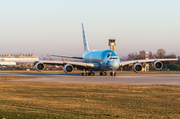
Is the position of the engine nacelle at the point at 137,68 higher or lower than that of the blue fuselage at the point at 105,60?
lower

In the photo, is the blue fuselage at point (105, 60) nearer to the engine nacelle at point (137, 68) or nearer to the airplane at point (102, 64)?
the airplane at point (102, 64)

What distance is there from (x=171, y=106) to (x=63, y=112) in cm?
536

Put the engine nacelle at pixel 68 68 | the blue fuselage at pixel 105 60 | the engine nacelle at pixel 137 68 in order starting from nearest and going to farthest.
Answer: the blue fuselage at pixel 105 60 → the engine nacelle at pixel 68 68 → the engine nacelle at pixel 137 68

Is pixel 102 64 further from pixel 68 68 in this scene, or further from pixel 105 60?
pixel 68 68

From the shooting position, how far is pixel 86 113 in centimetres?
1159

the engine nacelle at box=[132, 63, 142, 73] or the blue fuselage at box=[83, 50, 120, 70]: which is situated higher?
the blue fuselage at box=[83, 50, 120, 70]

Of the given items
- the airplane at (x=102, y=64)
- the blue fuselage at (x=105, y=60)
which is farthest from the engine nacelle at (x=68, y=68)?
the blue fuselage at (x=105, y=60)

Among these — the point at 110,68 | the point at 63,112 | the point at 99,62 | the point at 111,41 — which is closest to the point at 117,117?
the point at 63,112

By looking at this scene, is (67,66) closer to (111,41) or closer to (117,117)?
(117,117)

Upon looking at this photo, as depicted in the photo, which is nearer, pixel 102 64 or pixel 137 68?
pixel 102 64

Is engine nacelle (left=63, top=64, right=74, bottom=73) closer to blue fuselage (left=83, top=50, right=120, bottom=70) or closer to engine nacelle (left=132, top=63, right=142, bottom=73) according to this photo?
blue fuselage (left=83, top=50, right=120, bottom=70)

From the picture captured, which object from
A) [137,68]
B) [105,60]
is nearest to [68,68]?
[105,60]

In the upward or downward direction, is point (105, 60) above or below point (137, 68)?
above

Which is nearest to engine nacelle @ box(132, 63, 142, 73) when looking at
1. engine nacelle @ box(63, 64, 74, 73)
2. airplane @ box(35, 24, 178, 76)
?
airplane @ box(35, 24, 178, 76)
